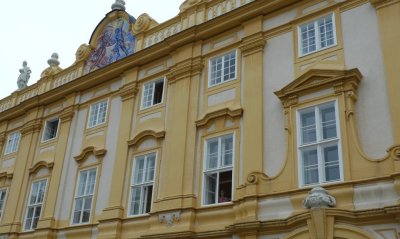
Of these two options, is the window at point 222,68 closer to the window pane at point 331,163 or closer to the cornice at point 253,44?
the cornice at point 253,44

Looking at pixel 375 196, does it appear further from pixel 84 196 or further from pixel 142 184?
pixel 84 196

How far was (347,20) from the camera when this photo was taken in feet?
43.2

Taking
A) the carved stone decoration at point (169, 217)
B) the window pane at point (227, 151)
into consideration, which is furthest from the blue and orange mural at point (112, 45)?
the carved stone decoration at point (169, 217)

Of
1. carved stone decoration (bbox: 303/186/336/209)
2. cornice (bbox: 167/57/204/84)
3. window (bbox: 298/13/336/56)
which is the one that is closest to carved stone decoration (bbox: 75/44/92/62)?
cornice (bbox: 167/57/204/84)

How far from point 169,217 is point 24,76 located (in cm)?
1510

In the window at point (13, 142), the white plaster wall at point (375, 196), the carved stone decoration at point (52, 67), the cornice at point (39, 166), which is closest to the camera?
the white plaster wall at point (375, 196)

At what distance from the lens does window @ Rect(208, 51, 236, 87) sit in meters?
15.2

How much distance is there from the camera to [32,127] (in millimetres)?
21328

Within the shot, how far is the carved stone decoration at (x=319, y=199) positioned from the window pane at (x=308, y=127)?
5.70 feet

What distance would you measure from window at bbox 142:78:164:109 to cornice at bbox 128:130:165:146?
4.17 ft

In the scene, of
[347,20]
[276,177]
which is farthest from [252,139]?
[347,20]

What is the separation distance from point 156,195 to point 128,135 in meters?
2.91

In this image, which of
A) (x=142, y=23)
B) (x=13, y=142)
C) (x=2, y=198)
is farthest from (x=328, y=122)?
(x=13, y=142)

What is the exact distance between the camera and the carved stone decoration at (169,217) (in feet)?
45.4
